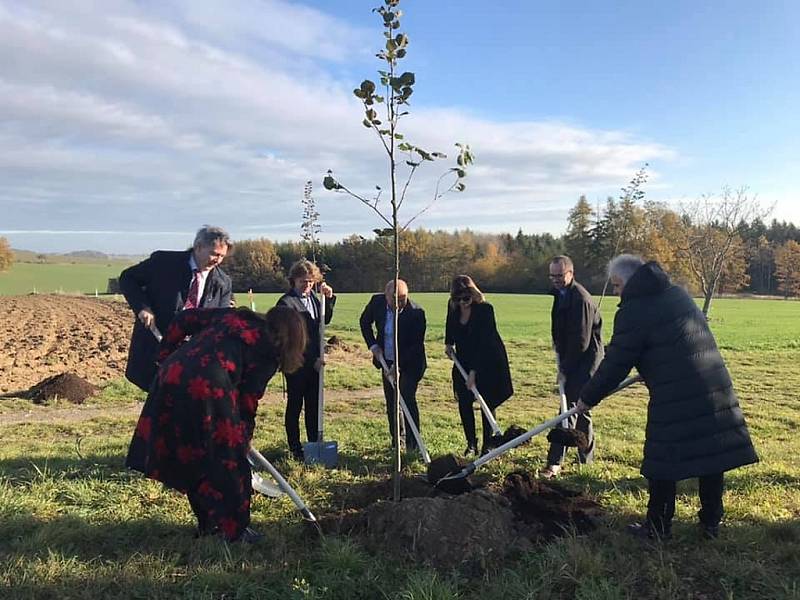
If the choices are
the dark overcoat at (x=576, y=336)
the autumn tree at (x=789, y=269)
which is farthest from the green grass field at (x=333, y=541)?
the autumn tree at (x=789, y=269)

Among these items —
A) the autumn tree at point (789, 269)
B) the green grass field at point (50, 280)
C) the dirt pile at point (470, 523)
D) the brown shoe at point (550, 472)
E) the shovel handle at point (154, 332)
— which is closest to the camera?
the dirt pile at point (470, 523)

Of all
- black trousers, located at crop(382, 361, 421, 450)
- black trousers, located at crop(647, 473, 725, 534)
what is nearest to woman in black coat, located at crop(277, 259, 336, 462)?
black trousers, located at crop(382, 361, 421, 450)

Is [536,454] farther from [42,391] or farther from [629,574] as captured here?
[42,391]

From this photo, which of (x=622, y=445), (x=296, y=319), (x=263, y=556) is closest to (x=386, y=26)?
(x=296, y=319)

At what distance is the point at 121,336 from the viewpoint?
1919cm

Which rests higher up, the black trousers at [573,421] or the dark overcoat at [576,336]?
the dark overcoat at [576,336]

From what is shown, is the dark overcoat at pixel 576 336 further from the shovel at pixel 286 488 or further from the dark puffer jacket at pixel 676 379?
the shovel at pixel 286 488

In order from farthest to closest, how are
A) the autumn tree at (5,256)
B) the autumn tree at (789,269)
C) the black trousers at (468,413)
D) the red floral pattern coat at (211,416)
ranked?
the autumn tree at (5,256)
the autumn tree at (789,269)
the black trousers at (468,413)
the red floral pattern coat at (211,416)

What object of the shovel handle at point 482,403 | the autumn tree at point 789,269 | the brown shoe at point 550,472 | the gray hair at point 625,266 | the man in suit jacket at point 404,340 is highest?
the autumn tree at point 789,269

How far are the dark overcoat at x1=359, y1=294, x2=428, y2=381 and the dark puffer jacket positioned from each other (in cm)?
259

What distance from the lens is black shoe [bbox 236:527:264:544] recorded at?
3801 millimetres

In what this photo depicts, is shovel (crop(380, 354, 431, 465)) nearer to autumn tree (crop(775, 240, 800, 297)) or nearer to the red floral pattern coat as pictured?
the red floral pattern coat

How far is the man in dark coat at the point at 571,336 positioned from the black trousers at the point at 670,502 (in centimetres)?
135

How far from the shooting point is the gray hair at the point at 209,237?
4.71 m
